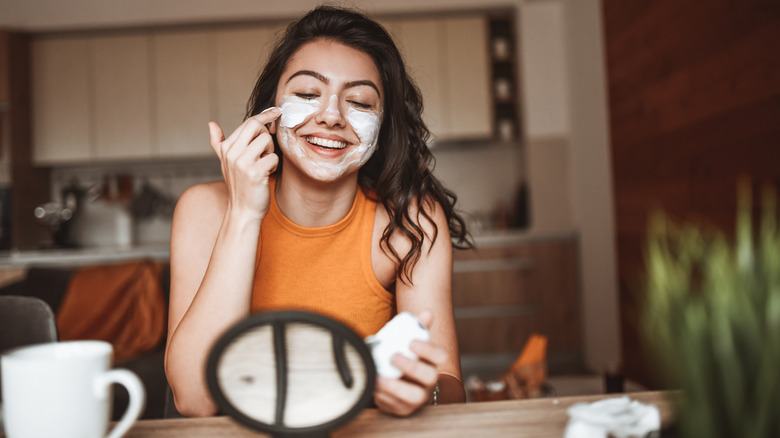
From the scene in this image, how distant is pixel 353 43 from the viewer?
3.60 feet

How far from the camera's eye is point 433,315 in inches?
35.9

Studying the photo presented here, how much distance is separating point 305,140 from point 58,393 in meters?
0.70

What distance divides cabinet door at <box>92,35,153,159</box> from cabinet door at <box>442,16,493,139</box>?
6.65 ft

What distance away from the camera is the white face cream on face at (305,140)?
40.9 inches

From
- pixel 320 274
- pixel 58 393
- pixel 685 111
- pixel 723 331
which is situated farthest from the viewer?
pixel 685 111

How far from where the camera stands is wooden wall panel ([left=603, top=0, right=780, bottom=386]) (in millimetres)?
1710

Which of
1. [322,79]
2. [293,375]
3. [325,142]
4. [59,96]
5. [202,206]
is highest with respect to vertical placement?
[59,96]

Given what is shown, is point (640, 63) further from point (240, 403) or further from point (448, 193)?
point (240, 403)

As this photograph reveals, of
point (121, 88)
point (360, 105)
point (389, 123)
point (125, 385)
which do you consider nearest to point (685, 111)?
point (389, 123)

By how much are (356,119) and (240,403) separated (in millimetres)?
691

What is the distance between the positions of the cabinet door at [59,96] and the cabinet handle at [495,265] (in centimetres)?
264

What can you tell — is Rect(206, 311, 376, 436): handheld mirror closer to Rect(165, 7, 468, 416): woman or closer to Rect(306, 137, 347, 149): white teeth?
Rect(165, 7, 468, 416): woman

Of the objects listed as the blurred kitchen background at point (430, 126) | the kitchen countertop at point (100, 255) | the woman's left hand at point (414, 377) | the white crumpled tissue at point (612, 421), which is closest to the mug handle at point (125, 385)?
the woman's left hand at point (414, 377)

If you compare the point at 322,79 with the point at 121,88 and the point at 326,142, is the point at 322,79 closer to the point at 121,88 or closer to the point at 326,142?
the point at 326,142
